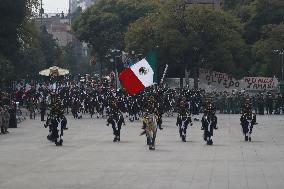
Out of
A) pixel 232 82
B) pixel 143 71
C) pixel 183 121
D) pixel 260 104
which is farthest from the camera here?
pixel 232 82

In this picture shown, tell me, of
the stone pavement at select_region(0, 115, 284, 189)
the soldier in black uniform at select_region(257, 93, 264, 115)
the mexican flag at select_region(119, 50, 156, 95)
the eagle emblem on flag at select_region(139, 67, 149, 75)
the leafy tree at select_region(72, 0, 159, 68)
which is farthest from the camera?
the leafy tree at select_region(72, 0, 159, 68)

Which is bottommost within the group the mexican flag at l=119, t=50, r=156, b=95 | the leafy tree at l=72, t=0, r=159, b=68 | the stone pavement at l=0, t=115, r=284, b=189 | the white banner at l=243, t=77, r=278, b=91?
the stone pavement at l=0, t=115, r=284, b=189

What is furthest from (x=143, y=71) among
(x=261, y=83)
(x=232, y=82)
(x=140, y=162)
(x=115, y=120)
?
(x=232, y=82)

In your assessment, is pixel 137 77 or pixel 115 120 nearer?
pixel 115 120

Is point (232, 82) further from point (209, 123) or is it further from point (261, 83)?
point (209, 123)

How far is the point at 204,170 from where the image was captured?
2080 centimetres

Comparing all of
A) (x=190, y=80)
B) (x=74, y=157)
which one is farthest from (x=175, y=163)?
(x=190, y=80)

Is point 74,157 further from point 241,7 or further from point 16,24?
point 241,7

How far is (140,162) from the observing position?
23.2m

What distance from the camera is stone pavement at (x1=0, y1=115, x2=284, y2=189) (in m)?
18.2

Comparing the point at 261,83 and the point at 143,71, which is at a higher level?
the point at 261,83

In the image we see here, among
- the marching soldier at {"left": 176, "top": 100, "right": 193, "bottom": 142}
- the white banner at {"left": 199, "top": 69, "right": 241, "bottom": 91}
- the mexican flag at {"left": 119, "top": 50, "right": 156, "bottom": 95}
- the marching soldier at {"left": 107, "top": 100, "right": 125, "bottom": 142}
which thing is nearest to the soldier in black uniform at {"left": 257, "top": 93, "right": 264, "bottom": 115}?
the white banner at {"left": 199, "top": 69, "right": 241, "bottom": 91}

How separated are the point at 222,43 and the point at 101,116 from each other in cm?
2132

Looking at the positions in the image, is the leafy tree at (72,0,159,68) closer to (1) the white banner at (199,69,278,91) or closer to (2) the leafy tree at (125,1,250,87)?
(2) the leafy tree at (125,1,250,87)
